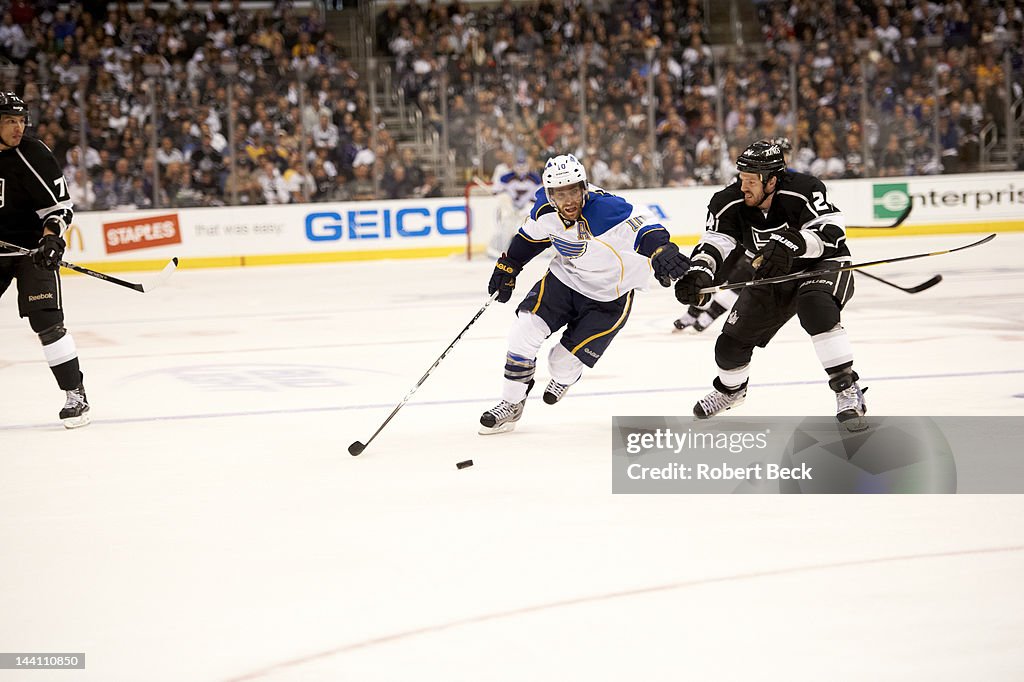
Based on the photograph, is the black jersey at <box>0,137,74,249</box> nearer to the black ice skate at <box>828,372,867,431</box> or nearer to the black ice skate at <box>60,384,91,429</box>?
the black ice skate at <box>60,384,91,429</box>

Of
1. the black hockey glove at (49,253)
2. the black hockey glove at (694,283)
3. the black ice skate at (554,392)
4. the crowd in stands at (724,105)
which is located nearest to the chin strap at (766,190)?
the black hockey glove at (694,283)

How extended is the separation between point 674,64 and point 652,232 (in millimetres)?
10457

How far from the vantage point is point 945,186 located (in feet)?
46.5

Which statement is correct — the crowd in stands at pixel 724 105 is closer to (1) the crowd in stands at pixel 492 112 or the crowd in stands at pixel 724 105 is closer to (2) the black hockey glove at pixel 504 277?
(1) the crowd in stands at pixel 492 112

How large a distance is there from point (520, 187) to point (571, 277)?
27.3ft

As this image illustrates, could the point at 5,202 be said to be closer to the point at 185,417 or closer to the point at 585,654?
the point at 185,417

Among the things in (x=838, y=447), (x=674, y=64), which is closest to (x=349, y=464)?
(x=838, y=447)

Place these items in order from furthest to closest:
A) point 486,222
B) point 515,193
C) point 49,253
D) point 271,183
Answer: point 486,222 < point 271,183 < point 515,193 < point 49,253

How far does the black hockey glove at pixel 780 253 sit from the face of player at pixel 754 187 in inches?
6.1

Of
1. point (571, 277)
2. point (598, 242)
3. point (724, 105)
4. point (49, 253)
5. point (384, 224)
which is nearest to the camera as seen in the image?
Result: point (598, 242)

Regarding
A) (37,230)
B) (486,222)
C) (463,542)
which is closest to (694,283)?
(463,542)

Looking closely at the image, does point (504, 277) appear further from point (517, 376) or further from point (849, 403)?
point (849, 403)

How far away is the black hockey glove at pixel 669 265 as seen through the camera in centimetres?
433

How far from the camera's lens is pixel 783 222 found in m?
4.59
